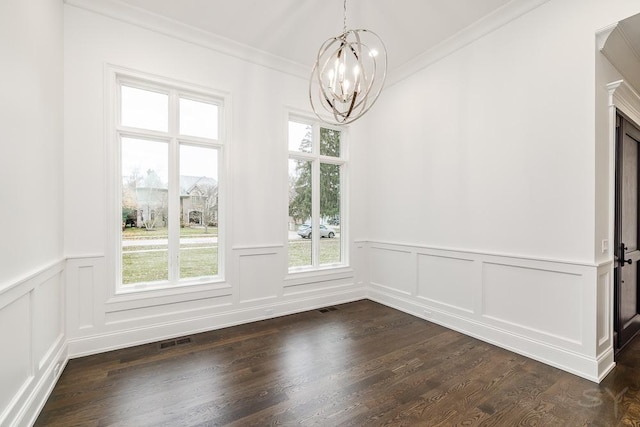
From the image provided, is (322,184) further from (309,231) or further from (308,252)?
(308,252)

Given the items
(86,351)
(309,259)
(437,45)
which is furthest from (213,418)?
(437,45)

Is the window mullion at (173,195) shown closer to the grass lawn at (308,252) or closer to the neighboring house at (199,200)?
the neighboring house at (199,200)

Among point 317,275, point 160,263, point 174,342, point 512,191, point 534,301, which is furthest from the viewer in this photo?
point 317,275

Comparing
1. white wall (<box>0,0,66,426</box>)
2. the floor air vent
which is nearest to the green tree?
the floor air vent

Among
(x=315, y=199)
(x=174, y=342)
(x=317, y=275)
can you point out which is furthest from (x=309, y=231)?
(x=174, y=342)

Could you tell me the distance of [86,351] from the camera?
9.12 feet

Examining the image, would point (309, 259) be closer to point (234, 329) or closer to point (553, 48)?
point (234, 329)

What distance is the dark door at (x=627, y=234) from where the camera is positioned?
2.78 meters

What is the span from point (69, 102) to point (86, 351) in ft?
7.90

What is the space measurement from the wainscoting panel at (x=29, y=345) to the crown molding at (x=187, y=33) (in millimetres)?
2500

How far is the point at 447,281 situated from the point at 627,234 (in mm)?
1823

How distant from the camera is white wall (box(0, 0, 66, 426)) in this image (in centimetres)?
166

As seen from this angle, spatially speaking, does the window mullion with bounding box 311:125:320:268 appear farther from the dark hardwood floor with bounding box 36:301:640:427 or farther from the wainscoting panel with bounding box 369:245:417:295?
the dark hardwood floor with bounding box 36:301:640:427

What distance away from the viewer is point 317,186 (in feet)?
14.3
